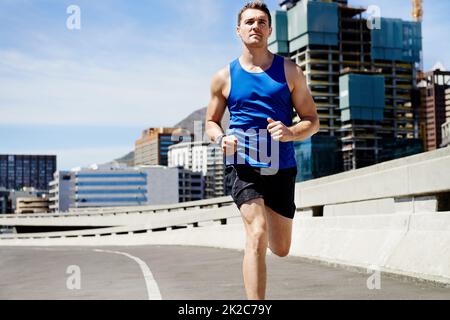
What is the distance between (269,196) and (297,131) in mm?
538

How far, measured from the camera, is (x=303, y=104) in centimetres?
605

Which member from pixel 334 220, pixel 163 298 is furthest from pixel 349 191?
pixel 163 298

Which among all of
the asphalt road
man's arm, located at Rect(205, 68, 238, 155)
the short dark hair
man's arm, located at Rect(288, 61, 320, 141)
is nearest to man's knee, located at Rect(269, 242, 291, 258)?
man's arm, located at Rect(288, 61, 320, 141)

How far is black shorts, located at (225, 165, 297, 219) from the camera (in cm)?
588

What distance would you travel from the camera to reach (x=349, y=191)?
1195 centimetres

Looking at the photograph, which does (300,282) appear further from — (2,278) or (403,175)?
(2,278)

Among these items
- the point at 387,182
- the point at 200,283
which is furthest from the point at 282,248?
the point at 387,182

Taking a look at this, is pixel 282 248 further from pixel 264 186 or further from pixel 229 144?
pixel 229 144

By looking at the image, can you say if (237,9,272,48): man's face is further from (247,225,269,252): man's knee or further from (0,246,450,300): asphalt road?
(0,246,450,300): asphalt road

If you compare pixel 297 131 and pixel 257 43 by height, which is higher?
pixel 257 43

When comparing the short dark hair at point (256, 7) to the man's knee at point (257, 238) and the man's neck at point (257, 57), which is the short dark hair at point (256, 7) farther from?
the man's knee at point (257, 238)

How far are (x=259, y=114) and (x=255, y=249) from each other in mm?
966

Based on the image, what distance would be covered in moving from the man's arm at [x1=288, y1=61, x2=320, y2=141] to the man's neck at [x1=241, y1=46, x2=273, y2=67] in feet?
0.59
